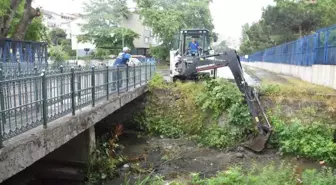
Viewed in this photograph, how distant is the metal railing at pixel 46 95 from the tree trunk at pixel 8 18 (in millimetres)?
9515

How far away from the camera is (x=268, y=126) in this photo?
1020cm

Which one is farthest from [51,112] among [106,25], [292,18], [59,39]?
[59,39]

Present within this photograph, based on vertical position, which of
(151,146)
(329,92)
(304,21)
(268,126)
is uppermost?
(304,21)

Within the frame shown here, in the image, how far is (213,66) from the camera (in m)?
12.0

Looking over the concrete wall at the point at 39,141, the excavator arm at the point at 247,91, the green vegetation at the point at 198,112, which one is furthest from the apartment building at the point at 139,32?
the concrete wall at the point at 39,141

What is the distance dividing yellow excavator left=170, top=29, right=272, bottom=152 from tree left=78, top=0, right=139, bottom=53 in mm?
27152

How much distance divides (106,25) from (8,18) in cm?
2734

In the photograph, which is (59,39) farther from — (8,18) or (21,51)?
(21,51)

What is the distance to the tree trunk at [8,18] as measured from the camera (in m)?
16.5

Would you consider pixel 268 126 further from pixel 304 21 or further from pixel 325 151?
pixel 304 21

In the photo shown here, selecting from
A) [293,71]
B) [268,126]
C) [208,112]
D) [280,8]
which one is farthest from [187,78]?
[280,8]

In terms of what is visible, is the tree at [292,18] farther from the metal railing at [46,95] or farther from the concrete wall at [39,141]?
the concrete wall at [39,141]

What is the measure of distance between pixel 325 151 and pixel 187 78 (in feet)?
21.4

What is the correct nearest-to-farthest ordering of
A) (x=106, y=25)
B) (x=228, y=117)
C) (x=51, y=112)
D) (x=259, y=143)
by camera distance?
(x=51, y=112) → (x=259, y=143) → (x=228, y=117) → (x=106, y=25)
